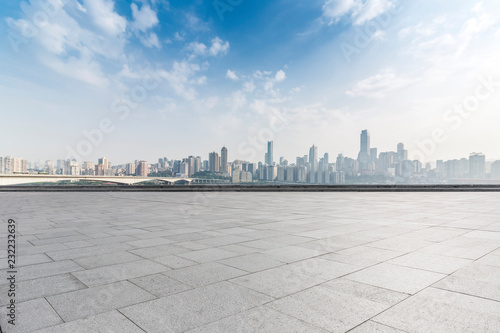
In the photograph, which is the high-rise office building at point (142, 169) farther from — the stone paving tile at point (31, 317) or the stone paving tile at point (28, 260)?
the stone paving tile at point (31, 317)

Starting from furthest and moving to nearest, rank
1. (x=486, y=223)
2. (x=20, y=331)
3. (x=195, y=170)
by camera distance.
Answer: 1. (x=195, y=170)
2. (x=486, y=223)
3. (x=20, y=331)

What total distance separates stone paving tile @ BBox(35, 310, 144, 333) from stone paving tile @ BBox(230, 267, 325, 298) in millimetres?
1626

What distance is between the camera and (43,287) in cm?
426

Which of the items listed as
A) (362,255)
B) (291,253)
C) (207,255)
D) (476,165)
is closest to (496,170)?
(476,165)

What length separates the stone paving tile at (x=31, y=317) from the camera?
3.11m

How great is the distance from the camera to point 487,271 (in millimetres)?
4848

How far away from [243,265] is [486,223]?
8475mm

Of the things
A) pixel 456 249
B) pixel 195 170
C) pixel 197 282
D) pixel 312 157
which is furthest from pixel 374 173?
pixel 197 282

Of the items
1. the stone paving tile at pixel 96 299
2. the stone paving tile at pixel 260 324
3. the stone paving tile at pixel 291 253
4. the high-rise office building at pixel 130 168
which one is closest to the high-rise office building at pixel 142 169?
the high-rise office building at pixel 130 168

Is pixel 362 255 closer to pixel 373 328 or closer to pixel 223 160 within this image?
pixel 373 328

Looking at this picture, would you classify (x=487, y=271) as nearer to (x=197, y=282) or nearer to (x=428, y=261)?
(x=428, y=261)

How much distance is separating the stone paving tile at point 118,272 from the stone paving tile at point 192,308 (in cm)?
115

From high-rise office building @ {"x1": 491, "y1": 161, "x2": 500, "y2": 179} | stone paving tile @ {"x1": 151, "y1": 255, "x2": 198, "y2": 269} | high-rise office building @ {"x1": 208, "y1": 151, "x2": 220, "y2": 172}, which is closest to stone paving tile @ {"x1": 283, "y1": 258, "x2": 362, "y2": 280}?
stone paving tile @ {"x1": 151, "y1": 255, "x2": 198, "y2": 269}

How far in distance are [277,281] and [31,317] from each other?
117 inches
